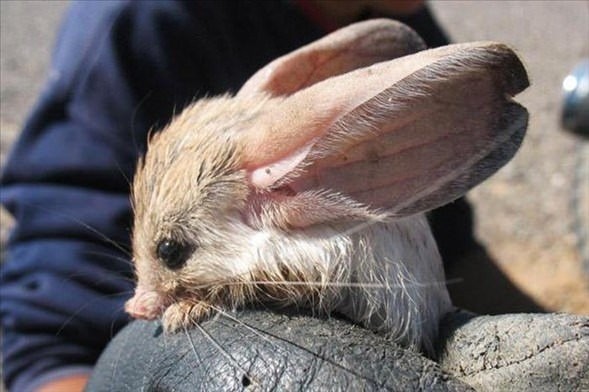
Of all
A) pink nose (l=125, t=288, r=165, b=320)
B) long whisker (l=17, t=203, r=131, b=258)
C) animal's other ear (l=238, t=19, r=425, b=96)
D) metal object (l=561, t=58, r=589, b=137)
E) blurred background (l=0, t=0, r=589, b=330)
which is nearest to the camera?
pink nose (l=125, t=288, r=165, b=320)

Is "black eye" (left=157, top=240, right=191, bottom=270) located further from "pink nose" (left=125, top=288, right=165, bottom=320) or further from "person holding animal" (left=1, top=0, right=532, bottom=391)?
"person holding animal" (left=1, top=0, right=532, bottom=391)

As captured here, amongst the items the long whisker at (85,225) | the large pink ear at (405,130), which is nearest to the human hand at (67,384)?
the long whisker at (85,225)

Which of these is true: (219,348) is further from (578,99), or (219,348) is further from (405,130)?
(578,99)

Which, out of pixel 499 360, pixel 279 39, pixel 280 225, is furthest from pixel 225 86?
pixel 499 360

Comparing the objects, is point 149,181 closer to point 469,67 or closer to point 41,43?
point 469,67

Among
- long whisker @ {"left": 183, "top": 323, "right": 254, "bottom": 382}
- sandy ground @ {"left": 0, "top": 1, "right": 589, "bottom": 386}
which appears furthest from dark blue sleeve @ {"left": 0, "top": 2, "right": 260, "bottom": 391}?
sandy ground @ {"left": 0, "top": 1, "right": 589, "bottom": 386}

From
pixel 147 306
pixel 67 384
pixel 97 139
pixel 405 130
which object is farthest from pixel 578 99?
pixel 67 384

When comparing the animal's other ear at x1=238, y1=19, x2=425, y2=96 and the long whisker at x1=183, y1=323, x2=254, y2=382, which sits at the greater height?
the animal's other ear at x1=238, y1=19, x2=425, y2=96
